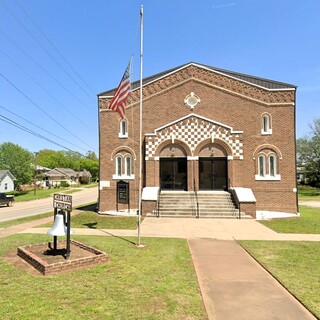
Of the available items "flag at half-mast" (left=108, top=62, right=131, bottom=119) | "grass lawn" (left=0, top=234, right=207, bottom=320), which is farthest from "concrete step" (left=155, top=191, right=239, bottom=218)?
"grass lawn" (left=0, top=234, right=207, bottom=320)

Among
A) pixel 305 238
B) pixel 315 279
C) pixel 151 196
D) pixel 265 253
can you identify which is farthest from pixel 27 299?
pixel 151 196

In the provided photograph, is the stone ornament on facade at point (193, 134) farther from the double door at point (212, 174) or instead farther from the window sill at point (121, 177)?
the window sill at point (121, 177)

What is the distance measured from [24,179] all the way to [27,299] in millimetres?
53114

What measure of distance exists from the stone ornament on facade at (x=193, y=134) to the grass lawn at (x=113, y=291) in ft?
37.3

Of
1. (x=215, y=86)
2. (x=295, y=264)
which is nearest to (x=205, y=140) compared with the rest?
(x=215, y=86)

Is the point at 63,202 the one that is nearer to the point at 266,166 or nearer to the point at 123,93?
the point at 123,93

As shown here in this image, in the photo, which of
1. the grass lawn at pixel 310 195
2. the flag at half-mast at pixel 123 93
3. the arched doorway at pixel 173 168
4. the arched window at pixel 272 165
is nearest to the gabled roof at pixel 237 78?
the arched window at pixel 272 165

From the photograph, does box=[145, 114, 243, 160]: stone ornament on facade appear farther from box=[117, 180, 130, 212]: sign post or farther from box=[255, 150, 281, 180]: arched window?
box=[117, 180, 130, 212]: sign post

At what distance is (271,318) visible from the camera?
14.9ft

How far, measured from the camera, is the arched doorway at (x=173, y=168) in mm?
19078

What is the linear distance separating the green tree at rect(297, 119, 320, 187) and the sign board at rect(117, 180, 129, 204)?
4810 cm

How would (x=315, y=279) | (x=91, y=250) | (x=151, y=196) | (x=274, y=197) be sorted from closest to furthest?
(x=315, y=279) → (x=91, y=250) → (x=151, y=196) → (x=274, y=197)

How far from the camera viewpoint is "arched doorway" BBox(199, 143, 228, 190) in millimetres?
18906

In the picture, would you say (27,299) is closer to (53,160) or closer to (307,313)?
(307,313)
